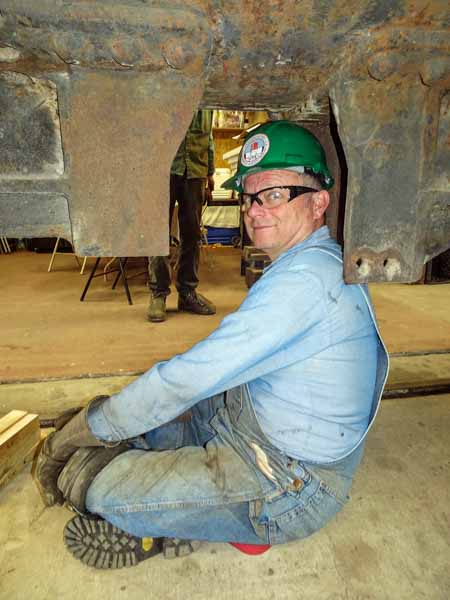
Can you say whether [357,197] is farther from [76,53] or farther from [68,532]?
[68,532]

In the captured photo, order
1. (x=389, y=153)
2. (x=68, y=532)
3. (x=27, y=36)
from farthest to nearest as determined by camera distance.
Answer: (x=68, y=532) < (x=389, y=153) < (x=27, y=36)

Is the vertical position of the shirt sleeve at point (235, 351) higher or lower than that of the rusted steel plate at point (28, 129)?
lower

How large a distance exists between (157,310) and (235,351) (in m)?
2.70

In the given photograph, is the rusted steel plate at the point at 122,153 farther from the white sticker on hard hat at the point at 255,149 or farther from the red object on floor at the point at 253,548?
the red object on floor at the point at 253,548

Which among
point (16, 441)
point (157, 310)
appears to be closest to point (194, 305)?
point (157, 310)

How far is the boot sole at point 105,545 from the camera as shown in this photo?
1306mm

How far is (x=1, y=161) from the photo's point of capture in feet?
3.06

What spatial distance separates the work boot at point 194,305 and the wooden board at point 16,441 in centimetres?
220

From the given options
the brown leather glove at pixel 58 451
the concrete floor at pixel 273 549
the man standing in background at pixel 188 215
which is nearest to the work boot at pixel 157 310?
the man standing in background at pixel 188 215

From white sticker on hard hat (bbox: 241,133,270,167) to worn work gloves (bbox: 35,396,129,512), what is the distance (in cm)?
91

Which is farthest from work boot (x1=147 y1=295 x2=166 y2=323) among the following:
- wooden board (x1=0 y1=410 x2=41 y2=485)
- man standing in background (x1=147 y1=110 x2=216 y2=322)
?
wooden board (x1=0 y1=410 x2=41 y2=485)

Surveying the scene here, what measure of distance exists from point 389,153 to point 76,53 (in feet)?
2.45

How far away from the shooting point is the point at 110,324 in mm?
3627

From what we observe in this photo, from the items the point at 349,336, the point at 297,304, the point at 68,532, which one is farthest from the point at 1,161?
the point at 68,532
